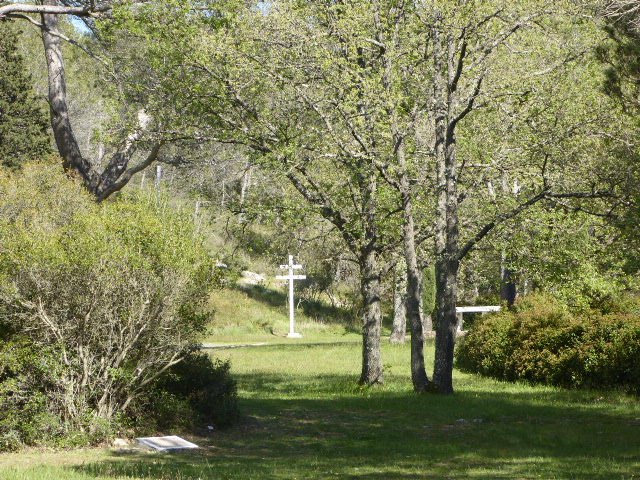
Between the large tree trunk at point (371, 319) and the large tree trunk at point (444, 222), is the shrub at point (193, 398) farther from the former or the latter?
the large tree trunk at point (444, 222)

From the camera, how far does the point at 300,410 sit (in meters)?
15.5

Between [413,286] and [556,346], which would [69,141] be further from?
[556,346]

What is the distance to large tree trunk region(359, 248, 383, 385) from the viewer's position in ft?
58.9

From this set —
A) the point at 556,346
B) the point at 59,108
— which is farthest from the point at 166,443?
the point at 556,346

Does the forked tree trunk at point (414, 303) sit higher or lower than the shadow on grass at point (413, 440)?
higher

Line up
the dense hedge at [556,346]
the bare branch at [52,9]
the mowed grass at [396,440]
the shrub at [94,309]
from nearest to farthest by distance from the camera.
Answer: the mowed grass at [396,440], the shrub at [94,309], the bare branch at [52,9], the dense hedge at [556,346]

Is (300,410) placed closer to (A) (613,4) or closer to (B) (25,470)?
(B) (25,470)

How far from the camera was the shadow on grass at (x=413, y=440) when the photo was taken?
→ 30.5 ft

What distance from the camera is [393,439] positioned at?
39.7ft

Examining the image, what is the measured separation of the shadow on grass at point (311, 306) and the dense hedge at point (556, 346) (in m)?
20.9

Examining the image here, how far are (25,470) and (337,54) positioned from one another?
35.6 feet

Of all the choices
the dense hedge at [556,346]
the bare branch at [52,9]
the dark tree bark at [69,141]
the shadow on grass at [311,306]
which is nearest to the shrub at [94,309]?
the bare branch at [52,9]

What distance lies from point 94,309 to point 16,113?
2573cm

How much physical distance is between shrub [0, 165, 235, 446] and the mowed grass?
1.05 metres
